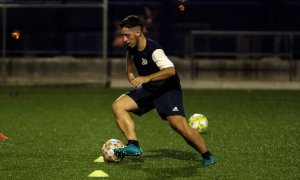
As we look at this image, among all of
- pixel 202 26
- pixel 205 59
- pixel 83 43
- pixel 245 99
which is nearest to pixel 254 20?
pixel 202 26

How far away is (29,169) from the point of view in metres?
9.41

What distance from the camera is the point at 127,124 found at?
9.84 meters

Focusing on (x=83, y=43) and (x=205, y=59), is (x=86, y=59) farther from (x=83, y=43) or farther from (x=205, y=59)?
(x=205, y=59)

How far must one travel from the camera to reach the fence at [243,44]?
2672cm

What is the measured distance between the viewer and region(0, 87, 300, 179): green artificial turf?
928 centimetres

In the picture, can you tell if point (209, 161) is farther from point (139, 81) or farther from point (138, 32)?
point (138, 32)

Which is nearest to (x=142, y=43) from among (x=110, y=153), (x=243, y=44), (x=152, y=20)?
(x=110, y=153)

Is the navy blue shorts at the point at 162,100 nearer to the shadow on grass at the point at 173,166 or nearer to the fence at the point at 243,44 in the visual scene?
the shadow on grass at the point at 173,166

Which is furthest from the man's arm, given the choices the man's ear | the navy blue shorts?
the navy blue shorts

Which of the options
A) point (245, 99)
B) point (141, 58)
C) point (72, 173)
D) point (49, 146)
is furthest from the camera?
point (245, 99)

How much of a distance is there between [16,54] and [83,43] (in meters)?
2.42

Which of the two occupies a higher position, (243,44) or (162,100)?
(162,100)

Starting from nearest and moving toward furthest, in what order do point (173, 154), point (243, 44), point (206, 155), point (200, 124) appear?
1. point (206, 155)
2. point (173, 154)
3. point (200, 124)
4. point (243, 44)

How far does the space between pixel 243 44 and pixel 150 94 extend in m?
17.4
